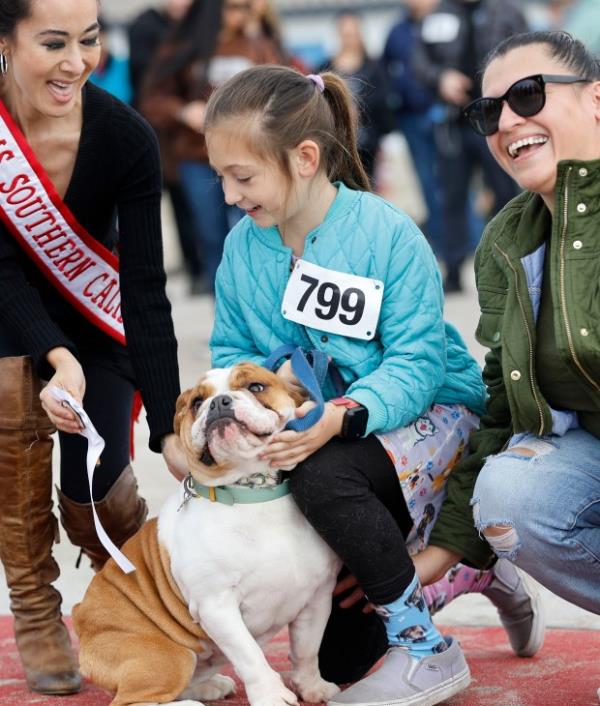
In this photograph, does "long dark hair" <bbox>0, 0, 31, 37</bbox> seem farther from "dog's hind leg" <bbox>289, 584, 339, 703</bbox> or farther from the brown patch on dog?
"dog's hind leg" <bbox>289, 584, 339, 703</bbox>

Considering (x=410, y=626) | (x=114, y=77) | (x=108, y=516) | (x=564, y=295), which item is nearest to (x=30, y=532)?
(x=108, y=516)

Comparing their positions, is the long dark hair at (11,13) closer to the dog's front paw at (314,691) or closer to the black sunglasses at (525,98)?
the black sunglasses at (525,98)

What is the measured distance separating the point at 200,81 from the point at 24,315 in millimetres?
5533

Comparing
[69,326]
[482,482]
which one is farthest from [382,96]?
[482,482]

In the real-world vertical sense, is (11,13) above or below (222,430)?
above

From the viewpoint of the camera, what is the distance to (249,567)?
3.18 metres

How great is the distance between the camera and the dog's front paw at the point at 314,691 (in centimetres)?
335

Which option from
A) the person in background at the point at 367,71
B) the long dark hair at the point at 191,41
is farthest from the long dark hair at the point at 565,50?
the person in background at the point at 367,71

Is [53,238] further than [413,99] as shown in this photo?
No

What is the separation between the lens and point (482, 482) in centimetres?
324

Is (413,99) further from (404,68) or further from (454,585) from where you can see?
(454,585)

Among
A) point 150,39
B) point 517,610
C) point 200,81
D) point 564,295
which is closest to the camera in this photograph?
point 564,295

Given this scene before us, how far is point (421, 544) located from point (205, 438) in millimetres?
678

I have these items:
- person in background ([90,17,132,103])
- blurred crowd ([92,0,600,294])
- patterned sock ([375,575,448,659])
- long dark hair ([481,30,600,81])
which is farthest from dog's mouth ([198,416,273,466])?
person in background ([90,17,132,103])
